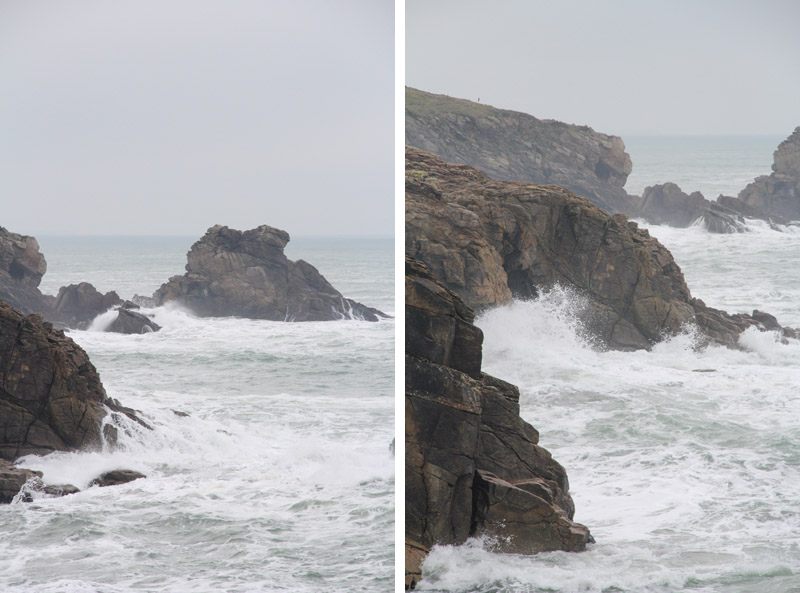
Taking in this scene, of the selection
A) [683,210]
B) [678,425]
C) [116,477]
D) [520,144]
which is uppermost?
[520,144]

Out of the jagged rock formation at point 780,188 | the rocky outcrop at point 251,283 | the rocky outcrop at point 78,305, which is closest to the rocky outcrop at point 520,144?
the jagged rock formation at point 780,188

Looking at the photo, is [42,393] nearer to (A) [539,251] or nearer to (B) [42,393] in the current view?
(B) [42,393]

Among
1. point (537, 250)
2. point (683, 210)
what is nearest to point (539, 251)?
point (537, 250)

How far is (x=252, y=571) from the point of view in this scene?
12.9 ft

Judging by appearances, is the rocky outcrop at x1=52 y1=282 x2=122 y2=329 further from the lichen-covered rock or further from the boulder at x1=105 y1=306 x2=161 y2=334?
the lichen-covered rock

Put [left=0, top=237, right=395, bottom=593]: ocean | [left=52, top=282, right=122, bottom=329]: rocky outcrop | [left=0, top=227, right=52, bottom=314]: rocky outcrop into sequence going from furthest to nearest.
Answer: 1. [left=52, top=282, right=122, bottom=329]: rocky outcrop
2. [left=0, top=227, right=52, bottom=314]: rocky outcrop
3. [left=0, top=237, right=395, bottom=593]: ocean

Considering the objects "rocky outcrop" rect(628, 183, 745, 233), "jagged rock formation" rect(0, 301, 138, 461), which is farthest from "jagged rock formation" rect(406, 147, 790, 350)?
"jagged rock formation" rect(0, 301, 138, 461)

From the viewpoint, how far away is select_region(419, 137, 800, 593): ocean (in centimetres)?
402

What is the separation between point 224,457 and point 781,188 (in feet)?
9.10

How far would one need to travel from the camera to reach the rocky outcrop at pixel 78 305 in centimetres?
399

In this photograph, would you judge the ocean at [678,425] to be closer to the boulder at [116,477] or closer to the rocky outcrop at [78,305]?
the boulder at [116,477]

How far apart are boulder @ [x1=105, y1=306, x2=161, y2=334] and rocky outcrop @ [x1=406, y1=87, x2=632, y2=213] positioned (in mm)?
1507

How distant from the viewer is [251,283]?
14.8 ft

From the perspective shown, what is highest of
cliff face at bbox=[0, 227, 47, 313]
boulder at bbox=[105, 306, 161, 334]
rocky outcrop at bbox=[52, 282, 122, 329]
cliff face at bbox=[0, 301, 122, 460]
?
cliff face at bbox=[0, 227, 47, 313]
